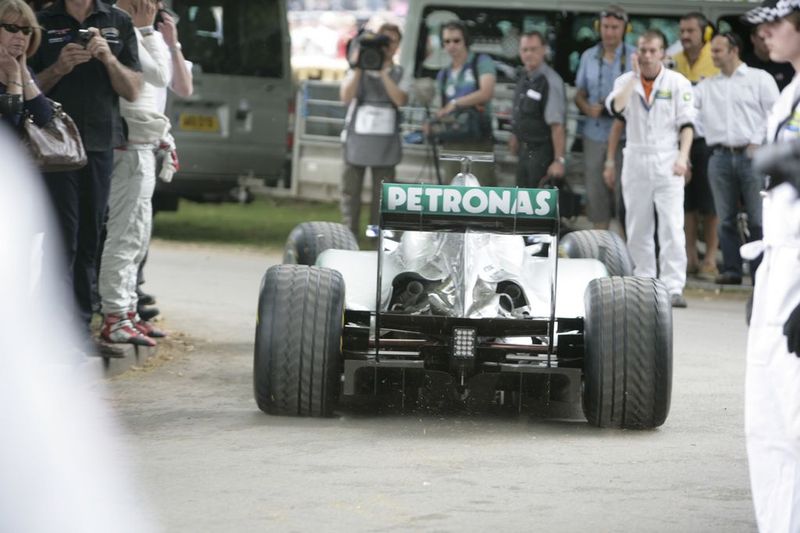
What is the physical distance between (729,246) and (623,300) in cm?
721

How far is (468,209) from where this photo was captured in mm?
8367

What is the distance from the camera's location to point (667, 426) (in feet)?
27.6

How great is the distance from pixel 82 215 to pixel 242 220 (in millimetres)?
12069

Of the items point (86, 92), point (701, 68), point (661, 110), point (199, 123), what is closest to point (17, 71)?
point (86, 92)

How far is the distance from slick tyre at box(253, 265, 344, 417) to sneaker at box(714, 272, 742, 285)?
7721 mm

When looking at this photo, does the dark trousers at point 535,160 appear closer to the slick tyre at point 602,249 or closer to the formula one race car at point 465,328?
the slick tyre at point 602,249

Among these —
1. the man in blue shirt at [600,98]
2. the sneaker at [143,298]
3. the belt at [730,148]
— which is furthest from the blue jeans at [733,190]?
the sneaker at [143,298]

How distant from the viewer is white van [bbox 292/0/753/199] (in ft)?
54.6

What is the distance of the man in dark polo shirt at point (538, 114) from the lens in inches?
593

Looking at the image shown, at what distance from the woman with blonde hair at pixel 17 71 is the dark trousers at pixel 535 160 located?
7570 millimetres

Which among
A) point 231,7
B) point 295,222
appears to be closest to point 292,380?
point 231,7

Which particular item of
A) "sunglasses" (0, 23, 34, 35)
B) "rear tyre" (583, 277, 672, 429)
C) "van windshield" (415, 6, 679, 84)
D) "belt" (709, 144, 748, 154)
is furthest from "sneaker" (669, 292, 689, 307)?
"sunglasses" (0, 23, 34, 35)

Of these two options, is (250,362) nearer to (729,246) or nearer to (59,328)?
(59,328)

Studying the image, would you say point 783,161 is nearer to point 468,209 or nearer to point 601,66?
point 468,209
